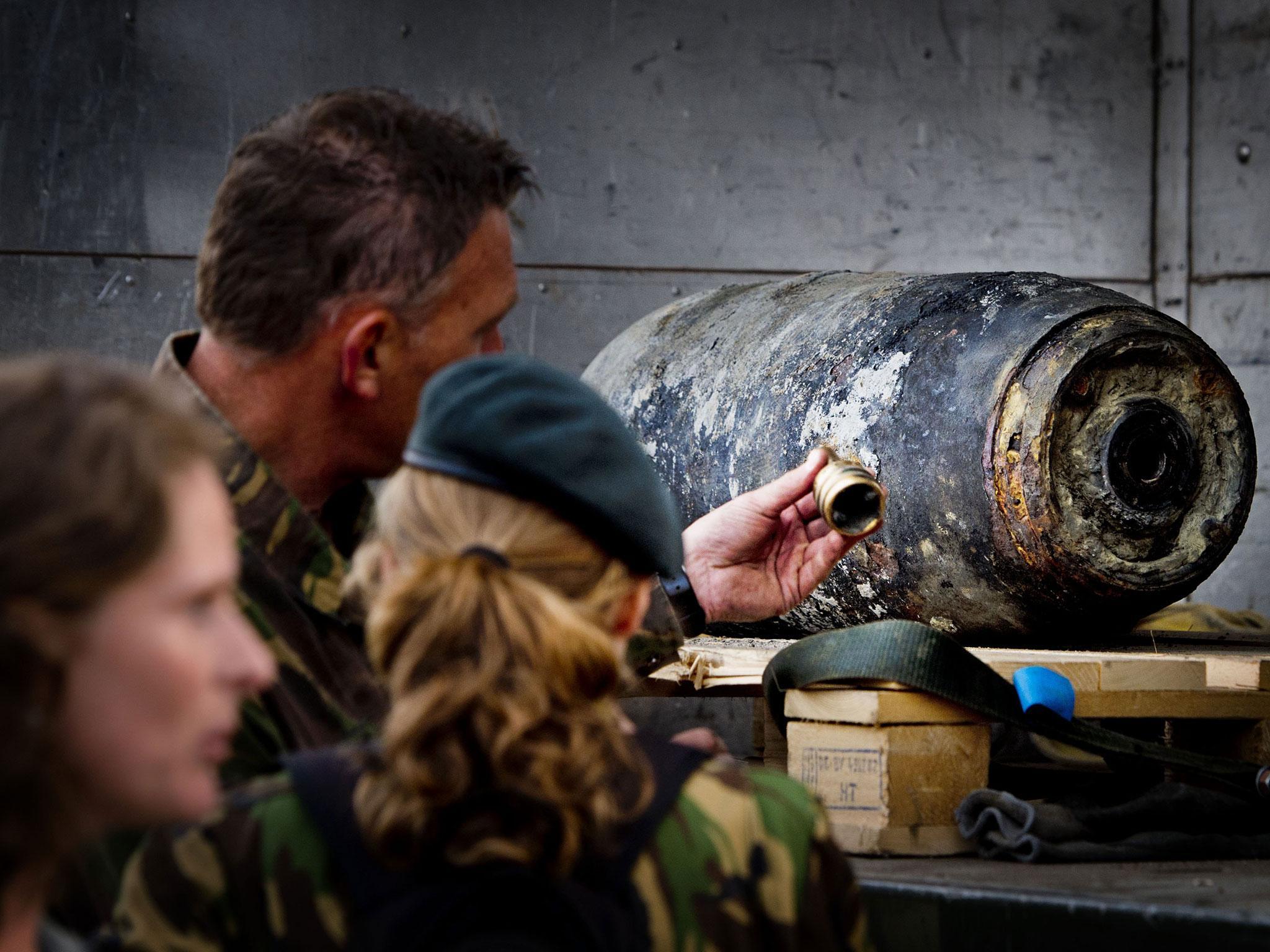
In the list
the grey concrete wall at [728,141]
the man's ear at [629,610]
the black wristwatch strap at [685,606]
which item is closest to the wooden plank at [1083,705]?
the black wristwatch strap at [685,606]

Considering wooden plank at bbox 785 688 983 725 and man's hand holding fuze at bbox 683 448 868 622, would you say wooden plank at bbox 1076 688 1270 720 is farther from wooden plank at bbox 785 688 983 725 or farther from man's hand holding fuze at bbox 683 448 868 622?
man's hand holding fuze at bbox 683 448 868 622

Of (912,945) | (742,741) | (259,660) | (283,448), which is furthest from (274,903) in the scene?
(742,741)

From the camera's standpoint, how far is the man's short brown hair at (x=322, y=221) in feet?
5.28

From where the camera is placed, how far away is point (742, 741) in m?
4.19

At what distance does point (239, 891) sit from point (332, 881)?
65mm

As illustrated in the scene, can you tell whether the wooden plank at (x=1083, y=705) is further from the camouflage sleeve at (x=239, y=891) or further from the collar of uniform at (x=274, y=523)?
the camouflage sleeve at (x=239, y=891)

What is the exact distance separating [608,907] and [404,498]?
13.6 inches

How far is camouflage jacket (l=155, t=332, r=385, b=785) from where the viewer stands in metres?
1.52

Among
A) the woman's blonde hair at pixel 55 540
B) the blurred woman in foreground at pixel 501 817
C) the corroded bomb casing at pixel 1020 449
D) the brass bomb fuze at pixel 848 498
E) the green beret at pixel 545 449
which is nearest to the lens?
the woman's blonde hair at pixel 55 540

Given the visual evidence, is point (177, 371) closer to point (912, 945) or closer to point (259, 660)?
point (259, 660)

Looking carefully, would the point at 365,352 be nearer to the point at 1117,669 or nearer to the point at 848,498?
the point at 848,498

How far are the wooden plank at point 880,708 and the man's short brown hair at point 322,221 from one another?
2.61ft

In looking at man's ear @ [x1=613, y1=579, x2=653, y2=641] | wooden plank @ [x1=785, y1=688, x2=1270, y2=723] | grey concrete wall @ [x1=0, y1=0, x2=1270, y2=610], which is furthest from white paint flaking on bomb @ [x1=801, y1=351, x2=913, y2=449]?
grey concrete wall @ [x1=0, y1=0, x2=1270, y2=610]

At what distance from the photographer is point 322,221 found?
63.6 inches
